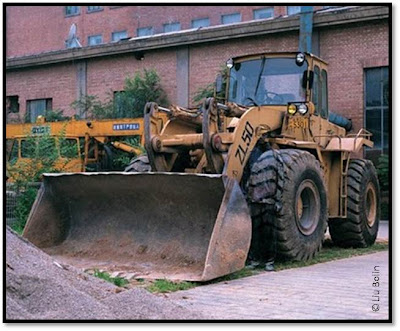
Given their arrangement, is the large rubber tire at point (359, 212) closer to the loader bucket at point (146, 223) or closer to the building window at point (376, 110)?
the loader bucket at point (146, 223)

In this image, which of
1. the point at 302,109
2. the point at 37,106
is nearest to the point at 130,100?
the point at 37,106

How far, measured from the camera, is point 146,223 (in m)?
8.80

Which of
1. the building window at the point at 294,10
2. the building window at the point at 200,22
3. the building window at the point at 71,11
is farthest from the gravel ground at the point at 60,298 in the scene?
the building window at the point at 71,11

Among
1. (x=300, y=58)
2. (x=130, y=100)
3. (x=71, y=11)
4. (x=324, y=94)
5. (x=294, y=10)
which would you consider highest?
(x=71, y=11)

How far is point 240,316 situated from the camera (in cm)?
608

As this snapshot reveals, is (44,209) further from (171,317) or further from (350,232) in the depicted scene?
(350,232)

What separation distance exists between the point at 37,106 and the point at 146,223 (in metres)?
20.1

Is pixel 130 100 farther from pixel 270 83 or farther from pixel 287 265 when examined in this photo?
pixel 287 265

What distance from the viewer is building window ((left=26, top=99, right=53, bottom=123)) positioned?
27719mm

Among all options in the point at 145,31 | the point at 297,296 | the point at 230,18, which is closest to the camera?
the point at 297,296

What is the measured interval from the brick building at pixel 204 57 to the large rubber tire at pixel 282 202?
648 centimetres

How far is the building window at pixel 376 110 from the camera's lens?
2016 cm

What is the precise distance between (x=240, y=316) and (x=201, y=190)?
2.43 meters

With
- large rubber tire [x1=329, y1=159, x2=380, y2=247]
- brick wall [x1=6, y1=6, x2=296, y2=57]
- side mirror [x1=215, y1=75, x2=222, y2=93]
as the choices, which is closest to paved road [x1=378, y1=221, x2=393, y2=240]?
large rubber tire [x1=329, y1=159, x2=380, y2=247]
